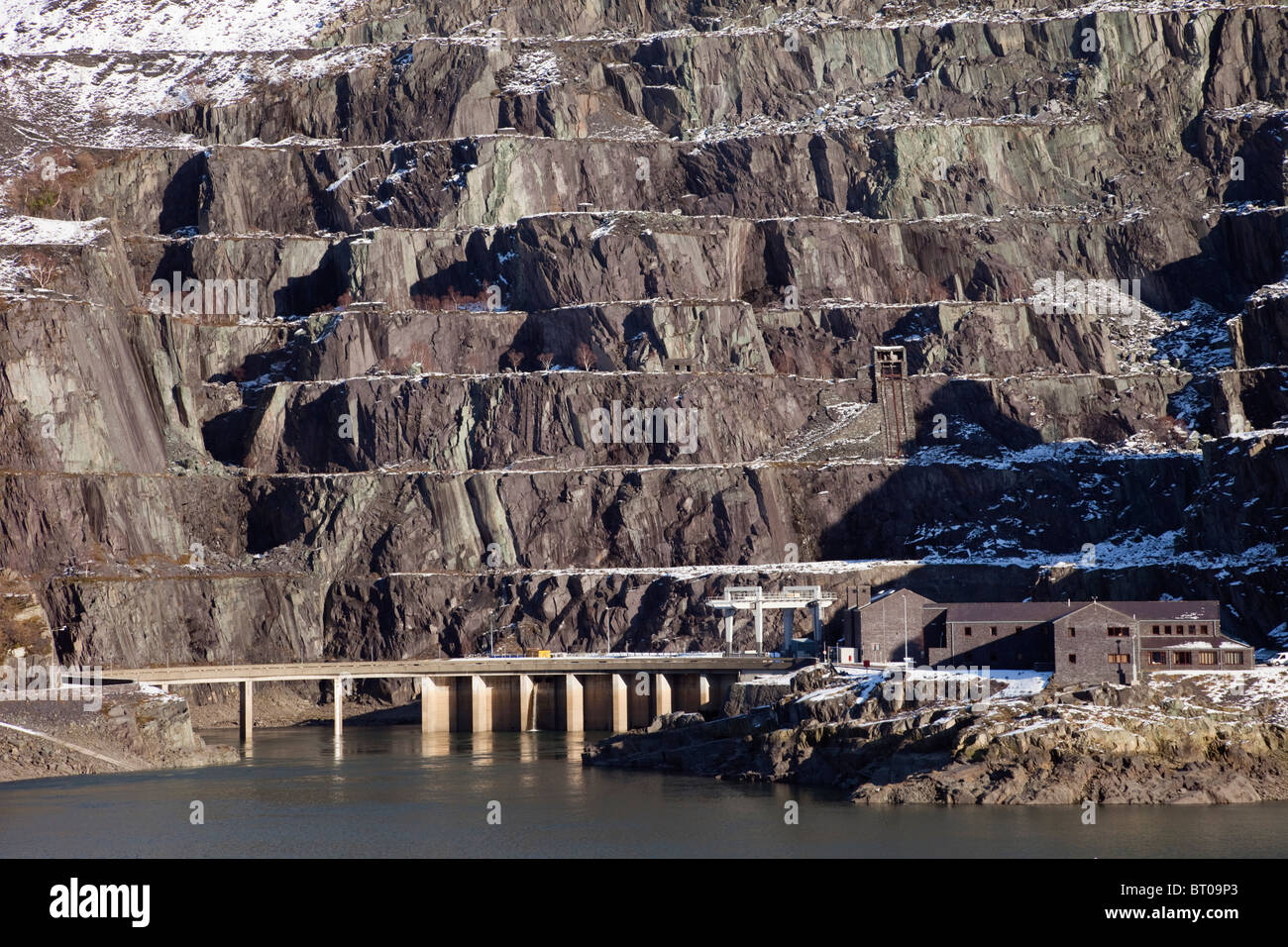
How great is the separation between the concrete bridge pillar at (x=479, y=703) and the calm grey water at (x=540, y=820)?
2781 centimetres

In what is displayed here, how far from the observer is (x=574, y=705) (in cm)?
14350

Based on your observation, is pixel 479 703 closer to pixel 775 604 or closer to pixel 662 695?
pixel 662 695

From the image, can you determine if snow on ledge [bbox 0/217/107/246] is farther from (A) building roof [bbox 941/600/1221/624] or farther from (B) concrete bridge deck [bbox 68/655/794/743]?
(A) building roof [bbox 941/600/1221/624]

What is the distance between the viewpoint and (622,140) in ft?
636

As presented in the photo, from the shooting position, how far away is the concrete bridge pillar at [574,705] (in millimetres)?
143375

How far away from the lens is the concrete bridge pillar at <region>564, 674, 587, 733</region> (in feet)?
470

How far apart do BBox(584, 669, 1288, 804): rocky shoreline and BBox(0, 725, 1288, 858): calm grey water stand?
1.81m

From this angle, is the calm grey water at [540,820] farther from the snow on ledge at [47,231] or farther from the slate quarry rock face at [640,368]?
the snow on ledge at [47,231]

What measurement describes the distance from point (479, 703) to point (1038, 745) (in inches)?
2284

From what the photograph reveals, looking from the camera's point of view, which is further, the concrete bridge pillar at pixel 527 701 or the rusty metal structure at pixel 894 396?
the rusty metal structure at pixel 894 396

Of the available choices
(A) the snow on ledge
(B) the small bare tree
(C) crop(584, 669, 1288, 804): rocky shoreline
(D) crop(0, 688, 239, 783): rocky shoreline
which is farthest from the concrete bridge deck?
(A) the snow on ledge

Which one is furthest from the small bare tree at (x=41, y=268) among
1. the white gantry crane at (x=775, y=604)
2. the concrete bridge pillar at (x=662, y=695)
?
the concrete bridge pillar at (x=662, y=695)
